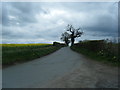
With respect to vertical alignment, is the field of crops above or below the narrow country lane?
above

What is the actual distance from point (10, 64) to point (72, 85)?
6.19 m

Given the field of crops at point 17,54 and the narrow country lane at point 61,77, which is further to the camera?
the field of crops at point 17,54

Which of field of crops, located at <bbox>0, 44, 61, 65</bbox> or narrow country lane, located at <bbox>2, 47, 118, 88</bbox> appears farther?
field of crops, located at <bbox>0, 44, 61, 65</bbox>

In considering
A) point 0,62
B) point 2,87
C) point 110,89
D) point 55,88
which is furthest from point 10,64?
point 110,89

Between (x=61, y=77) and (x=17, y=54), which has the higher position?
(x=17, y=54)

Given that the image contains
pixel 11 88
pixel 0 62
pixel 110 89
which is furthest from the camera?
pixel 0 62

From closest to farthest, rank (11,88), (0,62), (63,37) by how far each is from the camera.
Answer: (11,88) < (0,62) < (63,37)

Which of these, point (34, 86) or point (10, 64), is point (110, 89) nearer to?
point (34, 86)

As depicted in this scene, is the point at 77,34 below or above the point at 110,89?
above

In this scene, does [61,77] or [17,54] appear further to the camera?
[17,54]

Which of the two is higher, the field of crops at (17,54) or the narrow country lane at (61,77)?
the field of crops at (17,54)

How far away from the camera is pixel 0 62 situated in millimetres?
8672

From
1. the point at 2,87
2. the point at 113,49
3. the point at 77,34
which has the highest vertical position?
the point at 77,34

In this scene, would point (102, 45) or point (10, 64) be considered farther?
point (102, 45)
